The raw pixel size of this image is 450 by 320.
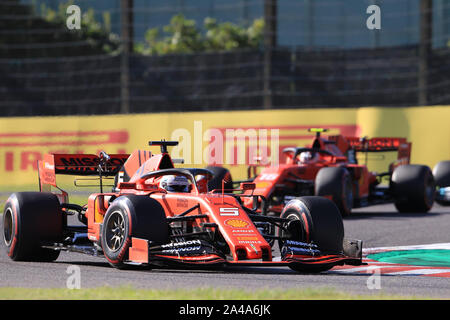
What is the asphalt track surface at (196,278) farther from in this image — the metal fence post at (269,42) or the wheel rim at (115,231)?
the metal fence post at (269,42)

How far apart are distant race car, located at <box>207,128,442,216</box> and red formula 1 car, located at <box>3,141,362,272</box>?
5.34 meters

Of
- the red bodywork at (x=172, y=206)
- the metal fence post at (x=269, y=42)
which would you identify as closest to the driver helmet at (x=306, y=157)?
the metal fence post at (x=269, y=42)

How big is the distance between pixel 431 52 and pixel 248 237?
13413 millimetres

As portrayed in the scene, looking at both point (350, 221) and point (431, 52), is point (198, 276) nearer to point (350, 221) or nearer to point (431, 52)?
point (350, 221)

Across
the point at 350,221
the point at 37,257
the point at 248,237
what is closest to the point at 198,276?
the point at 248,237

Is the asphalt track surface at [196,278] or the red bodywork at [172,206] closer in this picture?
the asphalt track surface at [196,278]

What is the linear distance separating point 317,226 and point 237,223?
2.83ft

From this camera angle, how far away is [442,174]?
716 inches

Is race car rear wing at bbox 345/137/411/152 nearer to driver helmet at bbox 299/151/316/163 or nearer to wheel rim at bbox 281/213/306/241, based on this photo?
driver helmet at bbox 299/151/316/163

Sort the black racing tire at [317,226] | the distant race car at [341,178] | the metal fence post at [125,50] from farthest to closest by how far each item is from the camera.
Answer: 1. the metal fence post at [125,50]
2. the distant race car at [341,178]
3. the black racing tire at [317,226]

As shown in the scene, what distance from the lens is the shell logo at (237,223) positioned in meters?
8.74

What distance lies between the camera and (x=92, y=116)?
21391mm

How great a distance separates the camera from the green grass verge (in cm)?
672

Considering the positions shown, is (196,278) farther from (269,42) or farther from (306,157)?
(269,42)
